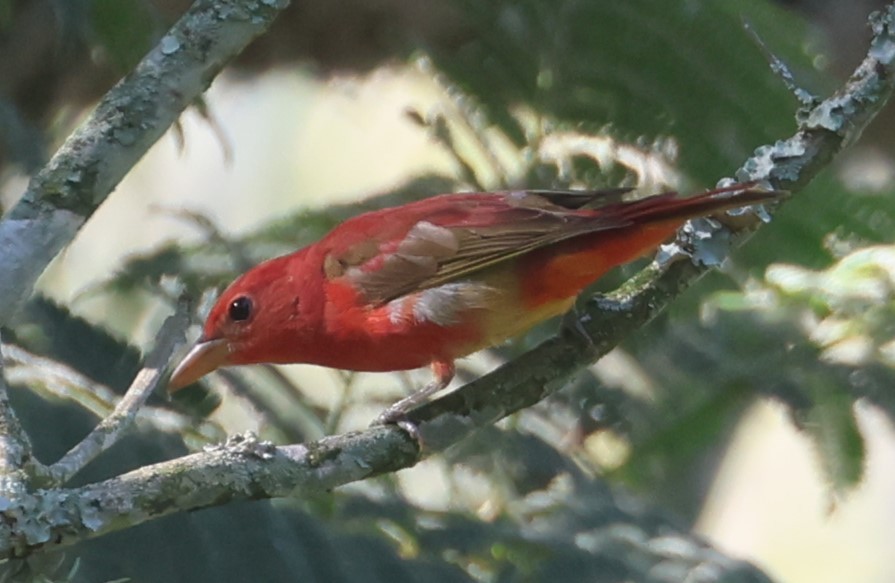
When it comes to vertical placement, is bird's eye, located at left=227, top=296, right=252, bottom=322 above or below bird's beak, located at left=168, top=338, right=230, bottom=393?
above

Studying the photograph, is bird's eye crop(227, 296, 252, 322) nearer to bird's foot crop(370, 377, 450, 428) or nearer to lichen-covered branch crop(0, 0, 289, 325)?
bird's foot crop(370, 377, 450, 428)

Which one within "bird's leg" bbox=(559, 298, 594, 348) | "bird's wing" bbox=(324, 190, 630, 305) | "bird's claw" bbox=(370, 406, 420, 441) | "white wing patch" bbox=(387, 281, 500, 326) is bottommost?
"bird's claw" bbox=(370, 406, 420, 441)

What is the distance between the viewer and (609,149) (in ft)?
11.8

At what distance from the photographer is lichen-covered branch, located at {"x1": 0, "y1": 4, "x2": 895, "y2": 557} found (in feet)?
5.10

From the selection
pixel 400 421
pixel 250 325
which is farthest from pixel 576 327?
pixel 250 325

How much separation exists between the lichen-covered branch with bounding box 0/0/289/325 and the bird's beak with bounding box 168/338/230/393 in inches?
28.8

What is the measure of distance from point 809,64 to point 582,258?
3.80 feet

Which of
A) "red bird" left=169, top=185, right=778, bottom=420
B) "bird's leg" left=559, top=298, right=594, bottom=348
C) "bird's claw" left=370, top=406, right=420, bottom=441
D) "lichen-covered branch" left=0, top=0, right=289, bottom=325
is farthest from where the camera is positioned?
"red bird" left=169, top=185, right=778, bottom=420

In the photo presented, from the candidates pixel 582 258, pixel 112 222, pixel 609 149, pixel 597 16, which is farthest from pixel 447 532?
pixel 112 222

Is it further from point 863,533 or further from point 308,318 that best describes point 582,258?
point 863,533

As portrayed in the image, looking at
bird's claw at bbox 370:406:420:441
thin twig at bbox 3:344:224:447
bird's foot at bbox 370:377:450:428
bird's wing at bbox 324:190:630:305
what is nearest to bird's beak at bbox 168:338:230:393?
thin twig at bbox 3:344:224:447

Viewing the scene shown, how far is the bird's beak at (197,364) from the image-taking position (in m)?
2.63

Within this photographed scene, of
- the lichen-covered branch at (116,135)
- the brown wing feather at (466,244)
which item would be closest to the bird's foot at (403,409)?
the brown wing feather at (466,244)

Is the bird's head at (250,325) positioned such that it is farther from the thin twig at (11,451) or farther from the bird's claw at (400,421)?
the thin twig at (11,451)
